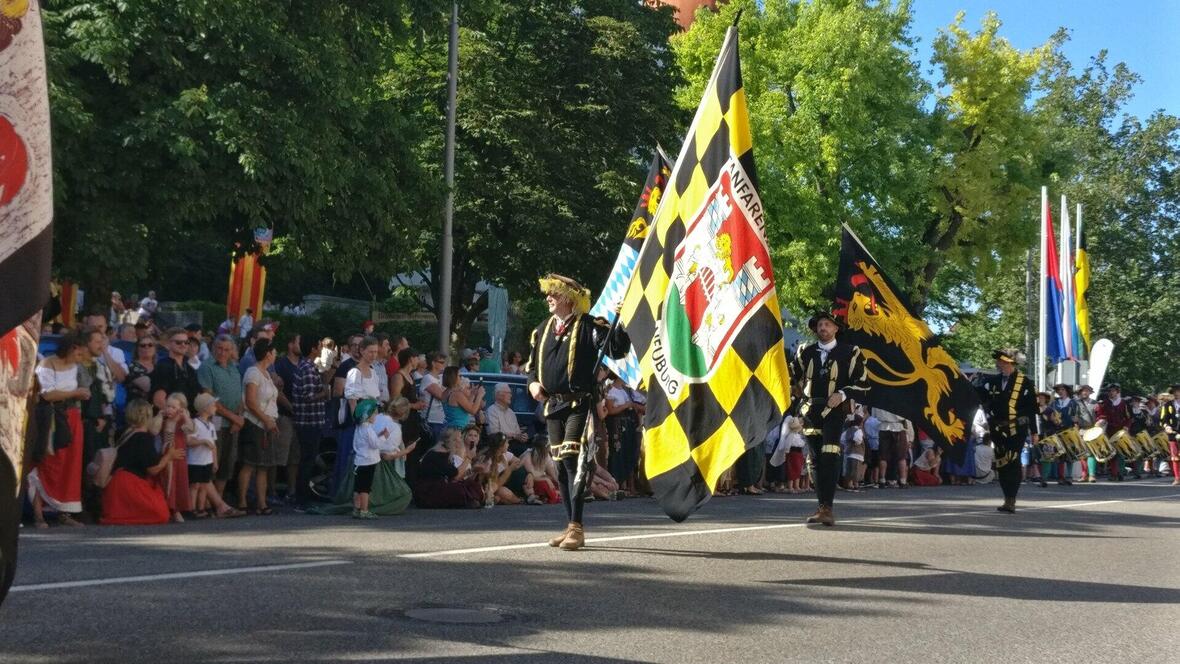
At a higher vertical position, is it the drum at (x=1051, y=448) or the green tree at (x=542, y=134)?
the green tree at (x=542, y=134)

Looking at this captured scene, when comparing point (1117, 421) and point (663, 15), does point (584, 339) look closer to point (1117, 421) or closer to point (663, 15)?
point (1117, 421)

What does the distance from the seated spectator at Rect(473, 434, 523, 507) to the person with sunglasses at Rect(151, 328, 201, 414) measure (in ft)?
10.9

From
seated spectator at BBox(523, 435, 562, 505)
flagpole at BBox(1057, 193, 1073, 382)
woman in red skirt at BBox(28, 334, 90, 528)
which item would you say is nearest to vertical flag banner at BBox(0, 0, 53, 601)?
woman in red skirt at BBox(28, 334, 90, 528)

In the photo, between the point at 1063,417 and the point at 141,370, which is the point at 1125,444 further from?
the point at 141,370

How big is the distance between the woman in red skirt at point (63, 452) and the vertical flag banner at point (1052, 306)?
2428cm

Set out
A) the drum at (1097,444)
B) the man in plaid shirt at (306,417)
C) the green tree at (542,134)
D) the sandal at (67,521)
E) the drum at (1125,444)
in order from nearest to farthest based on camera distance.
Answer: the sandal at (67,521)
the man in plaid shirt at (306,417)
the drum at (1097,444)
the drum at (1125,444)
the green tree at (542,134)

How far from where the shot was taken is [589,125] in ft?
129

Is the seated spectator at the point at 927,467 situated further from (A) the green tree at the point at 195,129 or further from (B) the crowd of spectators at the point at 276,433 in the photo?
(A) the green tree at the point at 195,129

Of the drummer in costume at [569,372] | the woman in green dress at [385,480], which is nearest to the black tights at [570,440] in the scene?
the drummer in costume at [569,372]

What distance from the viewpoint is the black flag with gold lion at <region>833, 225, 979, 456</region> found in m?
12.8

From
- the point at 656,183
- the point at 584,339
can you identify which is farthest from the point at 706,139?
the point at 656,183

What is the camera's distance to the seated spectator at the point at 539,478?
16609 millimetres

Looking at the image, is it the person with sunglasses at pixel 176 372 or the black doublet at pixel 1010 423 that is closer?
the person with sunglasses at pixel 176 372

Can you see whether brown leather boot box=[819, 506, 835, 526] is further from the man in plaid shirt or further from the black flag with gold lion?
the man in plaid shirt
